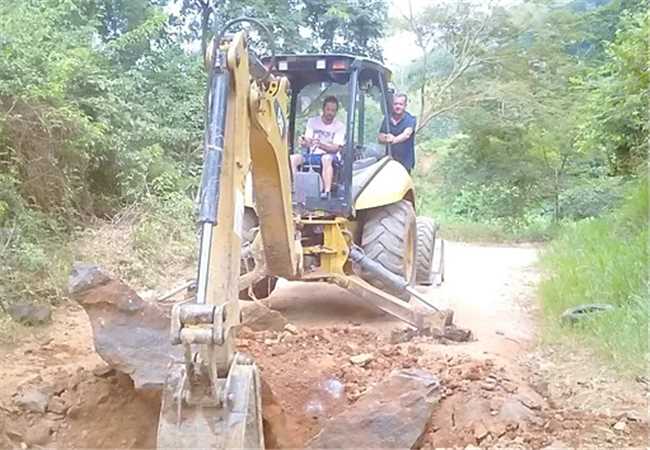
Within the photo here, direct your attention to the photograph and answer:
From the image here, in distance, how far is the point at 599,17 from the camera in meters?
18.3

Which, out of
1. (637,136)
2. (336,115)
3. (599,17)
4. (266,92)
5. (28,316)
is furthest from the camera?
(599,17)

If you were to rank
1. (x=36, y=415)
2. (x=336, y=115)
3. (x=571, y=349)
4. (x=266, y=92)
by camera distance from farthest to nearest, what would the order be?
(x=336, y=115), (x=571, y=349), (x=266, y=92), (x=36, y=415)

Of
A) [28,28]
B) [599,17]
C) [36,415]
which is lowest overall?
[36,415]

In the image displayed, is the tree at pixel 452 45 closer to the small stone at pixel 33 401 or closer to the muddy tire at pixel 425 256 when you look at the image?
the muddy tire at pixel 425 256

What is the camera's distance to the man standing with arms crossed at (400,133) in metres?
6.64

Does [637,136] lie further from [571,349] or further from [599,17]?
[599,17]

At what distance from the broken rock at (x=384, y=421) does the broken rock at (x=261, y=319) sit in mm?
1623

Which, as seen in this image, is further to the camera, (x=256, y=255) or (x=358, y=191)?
(x=358, y=191)

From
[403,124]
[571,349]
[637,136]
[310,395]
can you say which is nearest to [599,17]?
[637,136]

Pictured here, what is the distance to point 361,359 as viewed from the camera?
14.1 ft

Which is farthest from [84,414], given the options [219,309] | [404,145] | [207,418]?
[404,145]

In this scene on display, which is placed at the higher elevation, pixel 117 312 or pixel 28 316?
pixel 117 312

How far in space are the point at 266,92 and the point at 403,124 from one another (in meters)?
3.33

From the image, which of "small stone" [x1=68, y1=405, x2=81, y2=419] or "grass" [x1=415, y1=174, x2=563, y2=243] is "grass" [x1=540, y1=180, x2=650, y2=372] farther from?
"grass" [x1=415, y1=174, x2=563, y2=243]
